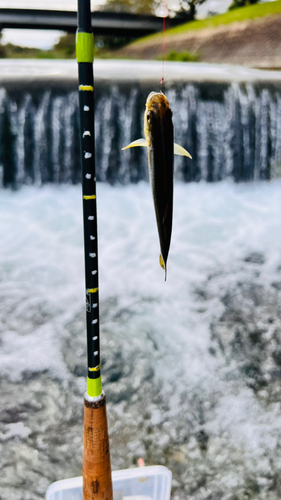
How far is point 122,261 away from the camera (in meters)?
6.09

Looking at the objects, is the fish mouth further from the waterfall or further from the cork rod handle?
the waterfall

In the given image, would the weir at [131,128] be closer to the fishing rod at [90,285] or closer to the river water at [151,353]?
the river water at [151,353]

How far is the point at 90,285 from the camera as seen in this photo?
1684 mm

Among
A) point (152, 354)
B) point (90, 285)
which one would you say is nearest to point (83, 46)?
point (90, 285)

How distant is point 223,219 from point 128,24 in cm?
2582

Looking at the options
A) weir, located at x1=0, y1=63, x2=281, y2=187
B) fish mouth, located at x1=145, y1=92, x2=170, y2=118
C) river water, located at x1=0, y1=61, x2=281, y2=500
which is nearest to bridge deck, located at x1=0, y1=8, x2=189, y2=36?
weir, located at x1=0, y1=63, x2=281, y2=187

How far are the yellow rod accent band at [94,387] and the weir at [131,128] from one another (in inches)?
292

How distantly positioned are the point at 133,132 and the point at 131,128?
0.09 meters

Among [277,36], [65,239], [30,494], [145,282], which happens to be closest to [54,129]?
[65,239]

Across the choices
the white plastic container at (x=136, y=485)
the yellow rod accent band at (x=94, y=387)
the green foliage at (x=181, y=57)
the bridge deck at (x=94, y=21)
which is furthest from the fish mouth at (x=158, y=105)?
the bridge deck at (x=94, y=21)

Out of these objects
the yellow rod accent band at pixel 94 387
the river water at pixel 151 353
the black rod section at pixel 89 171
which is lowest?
the river water at pixel 151 353

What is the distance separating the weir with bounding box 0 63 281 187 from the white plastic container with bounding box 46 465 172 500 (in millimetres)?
7261

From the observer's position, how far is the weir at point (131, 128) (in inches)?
330

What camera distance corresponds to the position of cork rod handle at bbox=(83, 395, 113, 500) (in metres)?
1.82
